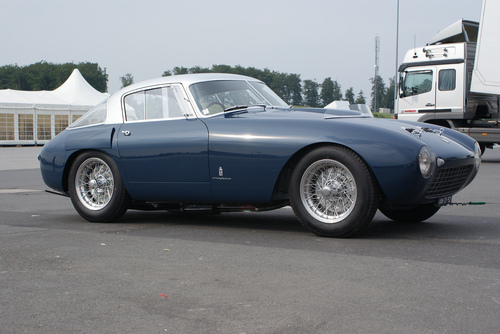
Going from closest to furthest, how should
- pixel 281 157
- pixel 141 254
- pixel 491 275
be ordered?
pixel 491 275, pixel 141 254, pixel 281 157

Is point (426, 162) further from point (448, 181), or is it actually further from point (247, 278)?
point (247, 278)

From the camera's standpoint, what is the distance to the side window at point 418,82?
16891mm

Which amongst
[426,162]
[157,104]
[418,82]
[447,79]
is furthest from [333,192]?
[418,82]

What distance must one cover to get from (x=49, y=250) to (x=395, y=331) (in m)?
2.91

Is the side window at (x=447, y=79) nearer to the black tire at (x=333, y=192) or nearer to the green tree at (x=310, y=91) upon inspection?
the green tree at (x=310, y=91)

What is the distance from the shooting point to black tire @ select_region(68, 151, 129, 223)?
607cm

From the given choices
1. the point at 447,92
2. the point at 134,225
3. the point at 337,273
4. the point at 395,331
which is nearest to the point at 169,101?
the point at 134,225

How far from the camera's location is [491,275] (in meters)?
3.72

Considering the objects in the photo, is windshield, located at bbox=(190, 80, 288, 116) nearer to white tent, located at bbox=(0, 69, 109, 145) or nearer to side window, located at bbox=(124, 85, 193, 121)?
side window, located at bbox=(124, 85, 193, 121)

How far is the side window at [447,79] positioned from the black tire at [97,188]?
12.5m

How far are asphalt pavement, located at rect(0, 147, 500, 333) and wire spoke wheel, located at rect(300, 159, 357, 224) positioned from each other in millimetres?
226

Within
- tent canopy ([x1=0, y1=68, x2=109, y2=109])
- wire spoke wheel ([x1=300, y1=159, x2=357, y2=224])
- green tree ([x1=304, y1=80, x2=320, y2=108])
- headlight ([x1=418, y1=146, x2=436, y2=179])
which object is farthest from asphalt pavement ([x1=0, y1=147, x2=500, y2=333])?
tent canopy ([x1=0, y1=68, x2=109, y2=109])

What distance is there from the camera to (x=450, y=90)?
16.7 m

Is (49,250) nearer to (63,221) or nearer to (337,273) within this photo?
(63,221)
